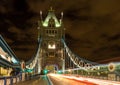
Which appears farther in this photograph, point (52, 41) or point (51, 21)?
point (51, 21)

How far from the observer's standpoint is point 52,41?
16812 centimetres

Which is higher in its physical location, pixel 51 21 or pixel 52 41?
pixel 51 21

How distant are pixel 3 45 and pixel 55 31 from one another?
13136 centimetres

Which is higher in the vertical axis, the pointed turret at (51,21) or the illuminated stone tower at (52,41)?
the pointed turret at (51,21)

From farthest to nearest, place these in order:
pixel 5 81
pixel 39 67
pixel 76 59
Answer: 1. pixel 39 67
2. pixel 76 59
3. pixel 5 81

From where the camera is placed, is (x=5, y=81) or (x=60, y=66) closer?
(x=5, y=81)

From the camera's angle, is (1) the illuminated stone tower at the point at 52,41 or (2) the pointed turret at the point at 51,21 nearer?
(1) the illuminated stone tower at the point at 52,41

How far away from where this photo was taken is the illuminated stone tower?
15900cm

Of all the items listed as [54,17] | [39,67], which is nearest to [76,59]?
[39,67]

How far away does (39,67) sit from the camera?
5763 inches

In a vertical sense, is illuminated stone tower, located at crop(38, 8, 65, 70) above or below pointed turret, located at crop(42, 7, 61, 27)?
below

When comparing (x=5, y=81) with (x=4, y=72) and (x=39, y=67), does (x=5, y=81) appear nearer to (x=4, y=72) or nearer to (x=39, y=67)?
(x=4, y=72)

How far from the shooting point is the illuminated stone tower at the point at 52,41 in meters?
159

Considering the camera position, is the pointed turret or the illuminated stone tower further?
the pointed turret
